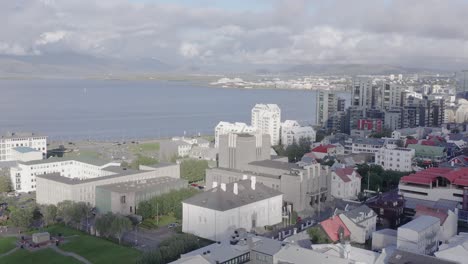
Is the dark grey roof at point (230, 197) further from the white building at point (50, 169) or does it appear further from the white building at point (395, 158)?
the white building at point (395, 158)

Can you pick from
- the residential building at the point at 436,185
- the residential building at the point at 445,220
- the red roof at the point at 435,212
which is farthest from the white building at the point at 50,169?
the residential building at the point at 445,220

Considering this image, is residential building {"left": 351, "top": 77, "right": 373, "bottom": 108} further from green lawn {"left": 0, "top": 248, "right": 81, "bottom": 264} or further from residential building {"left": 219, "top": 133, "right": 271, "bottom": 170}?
green lawn {"left": 0, "top": 248, "right": 81, "bottom": 264}

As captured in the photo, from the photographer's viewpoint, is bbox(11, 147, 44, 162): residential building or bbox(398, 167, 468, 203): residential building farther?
bbox(11, 147, 44, 162): residential building

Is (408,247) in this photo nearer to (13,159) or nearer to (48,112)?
(13,159)

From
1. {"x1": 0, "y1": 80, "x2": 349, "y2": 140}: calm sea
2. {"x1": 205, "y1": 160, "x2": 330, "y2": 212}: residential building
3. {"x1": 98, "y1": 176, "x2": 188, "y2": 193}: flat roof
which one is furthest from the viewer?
{"x1": 0, "y1": 80, "x2": 349, "y2": 140}: calm sea

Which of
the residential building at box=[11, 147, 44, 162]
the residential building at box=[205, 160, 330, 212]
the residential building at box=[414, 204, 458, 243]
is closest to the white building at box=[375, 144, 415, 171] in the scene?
the residential building at box=[205, 160, 330, 212]

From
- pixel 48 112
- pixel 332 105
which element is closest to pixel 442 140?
pixel 332 105
